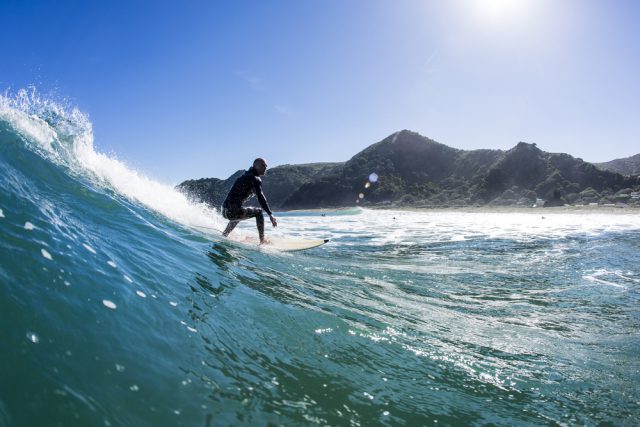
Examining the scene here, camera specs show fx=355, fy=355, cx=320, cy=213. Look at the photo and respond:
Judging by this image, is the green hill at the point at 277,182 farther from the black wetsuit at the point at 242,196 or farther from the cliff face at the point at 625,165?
the black wetsuit at the point at 242,196

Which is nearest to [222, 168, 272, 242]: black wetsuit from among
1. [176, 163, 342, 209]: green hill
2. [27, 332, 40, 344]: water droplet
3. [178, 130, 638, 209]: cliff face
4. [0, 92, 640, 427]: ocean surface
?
[0, 92, 640, 427]: ocean surface

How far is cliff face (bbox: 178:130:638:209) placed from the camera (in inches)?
3027

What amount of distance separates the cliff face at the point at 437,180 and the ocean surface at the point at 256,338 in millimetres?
59328

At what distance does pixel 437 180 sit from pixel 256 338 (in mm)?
121536

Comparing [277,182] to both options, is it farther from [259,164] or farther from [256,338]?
[256,338]

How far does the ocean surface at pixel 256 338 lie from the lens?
6.91 ft

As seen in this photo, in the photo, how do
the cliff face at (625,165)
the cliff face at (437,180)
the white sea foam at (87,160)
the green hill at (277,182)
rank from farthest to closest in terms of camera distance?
the green hill at (277,182) < the cliff face at (625,165) < the cliff face at (437,180) < the white sea foam at (87,160)

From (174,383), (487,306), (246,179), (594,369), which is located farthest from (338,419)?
(246,179)

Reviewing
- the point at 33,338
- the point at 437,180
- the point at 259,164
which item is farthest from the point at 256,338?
the point at 437,180

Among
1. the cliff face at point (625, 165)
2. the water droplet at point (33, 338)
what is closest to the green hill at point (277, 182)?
the cliff face at point (625, 165)

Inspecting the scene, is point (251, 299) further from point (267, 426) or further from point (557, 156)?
point (557, 156)

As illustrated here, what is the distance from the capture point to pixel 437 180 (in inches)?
4628

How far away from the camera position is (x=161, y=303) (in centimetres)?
348

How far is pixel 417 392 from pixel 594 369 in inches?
84.2
